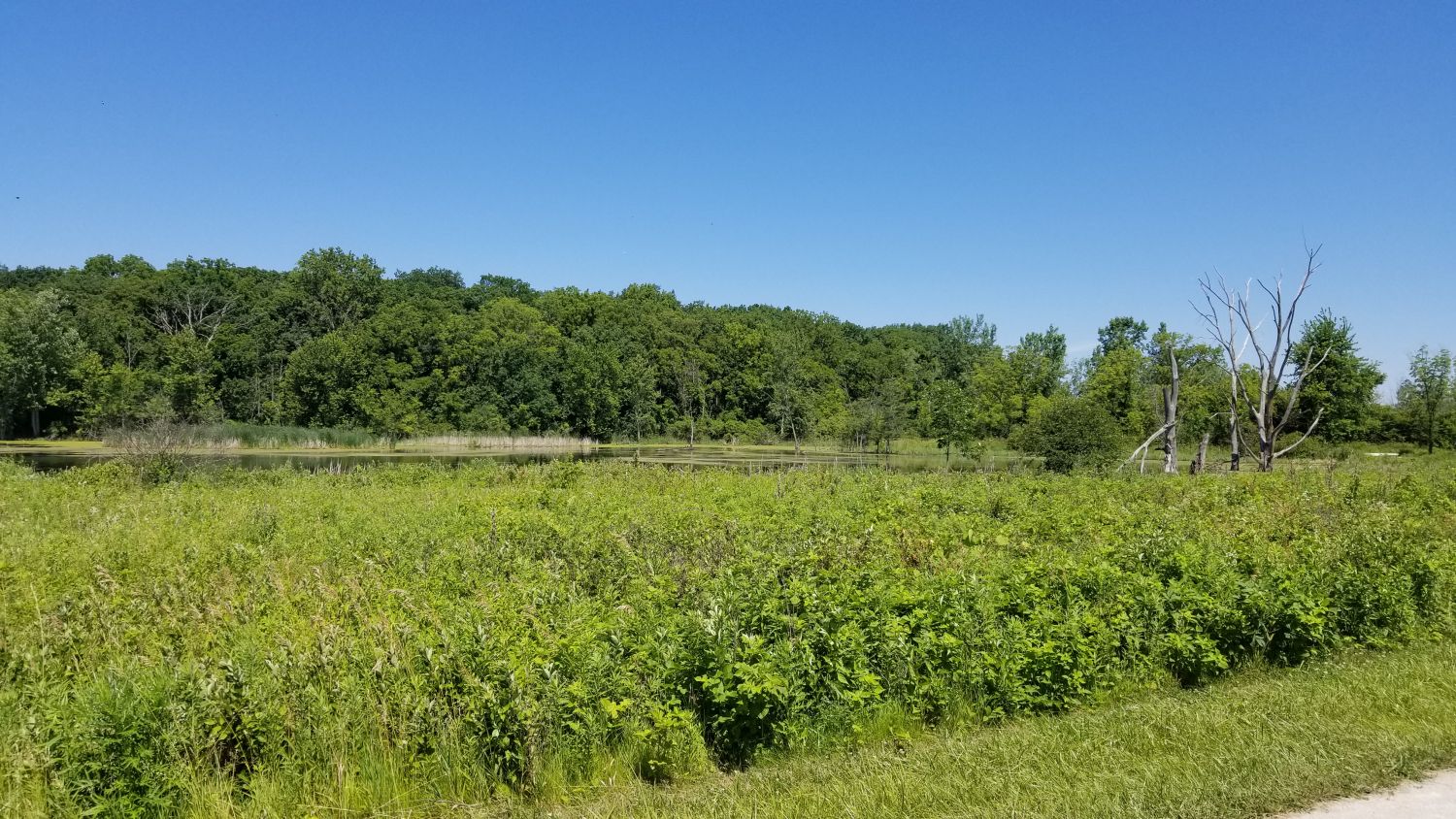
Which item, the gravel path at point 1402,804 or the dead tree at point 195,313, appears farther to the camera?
the dead tree at point 195,313

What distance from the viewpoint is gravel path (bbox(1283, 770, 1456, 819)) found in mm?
4773

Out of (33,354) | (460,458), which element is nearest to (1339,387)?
(460,458)

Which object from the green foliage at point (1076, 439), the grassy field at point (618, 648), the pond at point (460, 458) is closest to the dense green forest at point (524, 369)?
the pond at point (460, 458)

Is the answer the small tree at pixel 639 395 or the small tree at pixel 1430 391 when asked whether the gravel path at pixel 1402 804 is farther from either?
the small tree at pixel 639 395

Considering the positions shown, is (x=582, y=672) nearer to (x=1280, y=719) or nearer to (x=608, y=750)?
(x=608, y=750)

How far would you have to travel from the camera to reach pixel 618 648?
634 centimetres

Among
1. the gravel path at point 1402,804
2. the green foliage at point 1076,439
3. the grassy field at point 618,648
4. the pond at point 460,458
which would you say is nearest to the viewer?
the gravel path at point 1402,804

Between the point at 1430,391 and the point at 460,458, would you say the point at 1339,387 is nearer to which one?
the point at 1430,391

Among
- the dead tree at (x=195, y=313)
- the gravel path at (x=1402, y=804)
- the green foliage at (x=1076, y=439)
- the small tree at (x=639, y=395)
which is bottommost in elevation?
the gravel path at (x=1402, y=804)

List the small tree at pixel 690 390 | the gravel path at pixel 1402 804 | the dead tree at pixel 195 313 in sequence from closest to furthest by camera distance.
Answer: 1. the gravel path at pixel 1402 804
2. the dead tree at pixel 195 313
3. the small tree at pixel 690 390

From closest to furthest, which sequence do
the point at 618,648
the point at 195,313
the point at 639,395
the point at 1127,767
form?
the point at 1127,767, the point at 618,648, the point at 195,313, the point at 639,395

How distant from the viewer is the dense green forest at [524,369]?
66500 mm

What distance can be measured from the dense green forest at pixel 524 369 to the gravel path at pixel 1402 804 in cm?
4760

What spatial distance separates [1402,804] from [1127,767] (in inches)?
60.7
